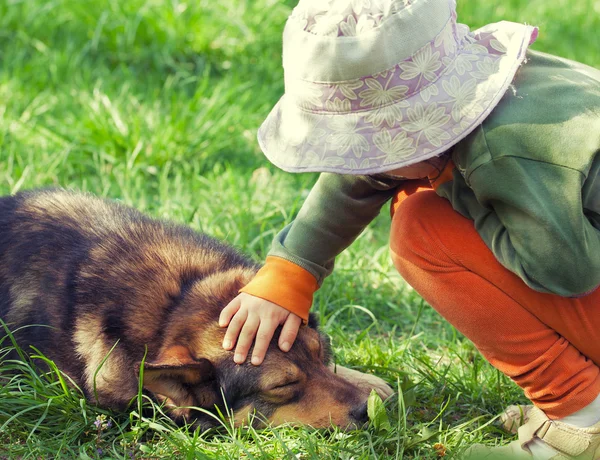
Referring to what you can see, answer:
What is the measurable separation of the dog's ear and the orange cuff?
314mm

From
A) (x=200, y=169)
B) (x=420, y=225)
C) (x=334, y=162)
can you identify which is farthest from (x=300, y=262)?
(x=200, y=169)

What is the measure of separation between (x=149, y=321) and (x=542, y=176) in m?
1.46

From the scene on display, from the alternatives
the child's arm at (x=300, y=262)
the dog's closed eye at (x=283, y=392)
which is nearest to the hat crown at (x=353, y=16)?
the child's arm at (x=300, y=262)

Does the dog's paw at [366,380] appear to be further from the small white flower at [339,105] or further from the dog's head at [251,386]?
the small white flower at [339,105]

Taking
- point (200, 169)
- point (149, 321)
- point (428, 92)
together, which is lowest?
point (200, 169)

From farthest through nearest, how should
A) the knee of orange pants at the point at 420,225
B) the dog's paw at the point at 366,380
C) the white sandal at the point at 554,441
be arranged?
1. the dog's paw at the point at 366,380
2. the knee of orange pants at the point at 420,225
3. the white sandal at the point at 554,441

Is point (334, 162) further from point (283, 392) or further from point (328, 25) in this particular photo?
point (283, 392)

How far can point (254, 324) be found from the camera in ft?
9.05

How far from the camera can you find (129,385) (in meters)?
2.88

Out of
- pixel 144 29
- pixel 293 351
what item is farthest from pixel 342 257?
pixel 144 29

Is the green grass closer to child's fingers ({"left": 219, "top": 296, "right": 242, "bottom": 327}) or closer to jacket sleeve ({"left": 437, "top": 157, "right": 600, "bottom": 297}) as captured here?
child's fingers ({"left": 219, "top": 296, "right": 242, "bottom": 327})

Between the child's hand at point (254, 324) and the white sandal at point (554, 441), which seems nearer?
the white sandal at point (554, 441)

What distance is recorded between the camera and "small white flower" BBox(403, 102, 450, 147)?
2309 millimetres

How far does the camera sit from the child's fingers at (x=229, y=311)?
2807 millimetres
